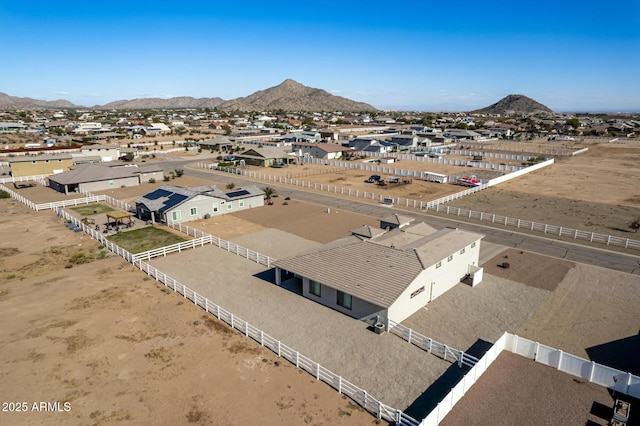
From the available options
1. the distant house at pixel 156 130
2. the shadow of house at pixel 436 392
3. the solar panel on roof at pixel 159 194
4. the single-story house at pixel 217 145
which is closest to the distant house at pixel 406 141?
the single-story house at pixel 217 145

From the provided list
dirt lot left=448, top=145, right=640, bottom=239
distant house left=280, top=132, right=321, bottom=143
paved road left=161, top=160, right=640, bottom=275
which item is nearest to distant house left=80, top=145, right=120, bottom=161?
distant house left=280, top=132, right=321, bottom=143

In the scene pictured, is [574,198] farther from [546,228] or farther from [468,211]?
[468,211]

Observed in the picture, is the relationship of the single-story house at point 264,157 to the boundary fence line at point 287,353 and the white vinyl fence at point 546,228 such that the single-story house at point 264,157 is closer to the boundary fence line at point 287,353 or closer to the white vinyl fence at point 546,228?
the white vinyl fence at point 546,228

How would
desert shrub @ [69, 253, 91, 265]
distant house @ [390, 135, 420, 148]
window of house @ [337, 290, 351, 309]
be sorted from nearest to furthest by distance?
window of house @ [337, 290, 351, 309] < desert shrub @ [69, 253, 91, 265] < distant house @ [390, 135, 420, 148]

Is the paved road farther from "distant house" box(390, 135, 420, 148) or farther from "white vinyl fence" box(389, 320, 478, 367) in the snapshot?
"distant house" box(390, 135, 420, 148)

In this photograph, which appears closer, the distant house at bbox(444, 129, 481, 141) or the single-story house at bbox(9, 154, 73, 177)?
the single-story house at bbox(9, 154, 73, 177)

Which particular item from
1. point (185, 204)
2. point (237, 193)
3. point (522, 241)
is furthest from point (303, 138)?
point (522, 241)
